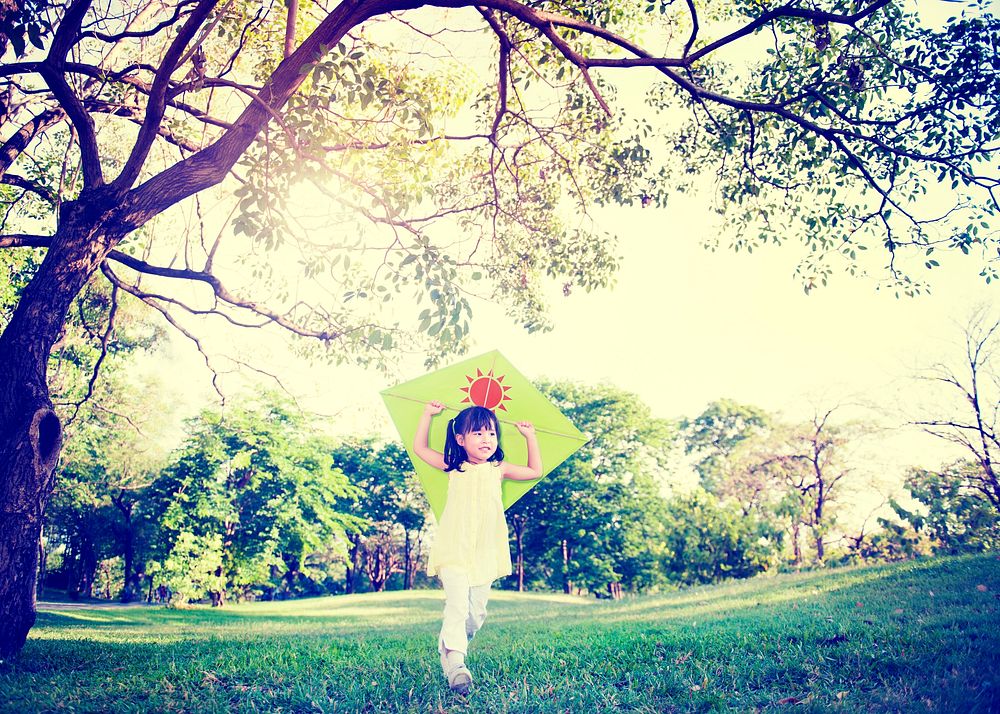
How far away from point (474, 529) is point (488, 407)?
3.59 ft

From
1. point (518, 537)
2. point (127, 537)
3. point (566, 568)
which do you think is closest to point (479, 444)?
point (518, 537)

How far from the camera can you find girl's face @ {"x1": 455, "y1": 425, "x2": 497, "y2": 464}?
5234mm

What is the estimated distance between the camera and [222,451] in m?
26.6

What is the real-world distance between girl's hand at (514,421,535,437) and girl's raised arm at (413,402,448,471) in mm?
703

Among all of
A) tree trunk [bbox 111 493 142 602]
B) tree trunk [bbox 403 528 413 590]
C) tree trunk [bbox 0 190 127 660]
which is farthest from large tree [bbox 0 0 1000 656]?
tree trunk [bbox 403 528 413 590]

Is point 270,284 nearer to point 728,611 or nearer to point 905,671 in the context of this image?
point 728,611

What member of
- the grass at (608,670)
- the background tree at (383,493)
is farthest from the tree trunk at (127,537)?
the grass at (608,670)

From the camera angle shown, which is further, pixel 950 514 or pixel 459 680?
pixel 950 514

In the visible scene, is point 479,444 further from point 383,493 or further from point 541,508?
point 383,493

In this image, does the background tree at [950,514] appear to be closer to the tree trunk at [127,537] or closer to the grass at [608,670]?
the grass at [608,670]

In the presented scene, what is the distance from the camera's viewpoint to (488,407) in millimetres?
5535

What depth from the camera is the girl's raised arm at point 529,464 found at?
214 inches

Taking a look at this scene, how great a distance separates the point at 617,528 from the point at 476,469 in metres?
31.7

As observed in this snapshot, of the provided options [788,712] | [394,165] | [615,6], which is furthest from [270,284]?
[788,712]
